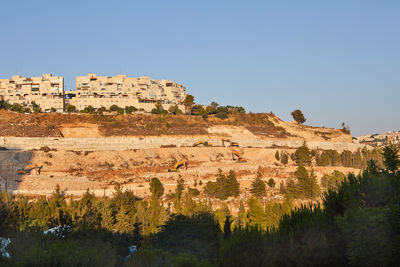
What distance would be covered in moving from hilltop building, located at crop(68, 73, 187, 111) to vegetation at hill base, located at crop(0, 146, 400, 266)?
2920 inches

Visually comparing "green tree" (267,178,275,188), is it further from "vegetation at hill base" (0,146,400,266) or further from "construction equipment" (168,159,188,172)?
"vegetation at hill base" (0,146,400,266)

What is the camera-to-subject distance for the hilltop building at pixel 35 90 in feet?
345

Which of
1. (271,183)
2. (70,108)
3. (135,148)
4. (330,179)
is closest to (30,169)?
(135,148)

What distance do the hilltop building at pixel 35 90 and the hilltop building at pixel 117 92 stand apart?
14.1ft

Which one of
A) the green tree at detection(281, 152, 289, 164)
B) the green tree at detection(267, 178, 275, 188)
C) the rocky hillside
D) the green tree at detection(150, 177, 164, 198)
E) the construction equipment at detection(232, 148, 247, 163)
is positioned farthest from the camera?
the rocky hillside

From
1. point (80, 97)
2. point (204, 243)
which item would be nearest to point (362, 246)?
point (204, 243)

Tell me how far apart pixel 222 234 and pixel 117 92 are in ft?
283

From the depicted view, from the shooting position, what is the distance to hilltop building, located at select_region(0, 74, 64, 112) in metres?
105

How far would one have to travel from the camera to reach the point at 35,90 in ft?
353

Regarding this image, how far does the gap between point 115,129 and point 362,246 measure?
65817 millimetres

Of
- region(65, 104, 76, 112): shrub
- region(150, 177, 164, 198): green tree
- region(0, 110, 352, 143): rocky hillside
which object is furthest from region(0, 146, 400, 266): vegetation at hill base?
region(65, 104, 76, 112): shrub

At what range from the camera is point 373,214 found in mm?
19328

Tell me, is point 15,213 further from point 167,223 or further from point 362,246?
point 362,246

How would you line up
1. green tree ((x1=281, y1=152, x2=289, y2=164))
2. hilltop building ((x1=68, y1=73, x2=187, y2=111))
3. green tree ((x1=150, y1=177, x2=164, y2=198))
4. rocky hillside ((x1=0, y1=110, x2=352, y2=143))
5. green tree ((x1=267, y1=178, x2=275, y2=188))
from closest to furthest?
1. green tree ((x1=150, y1=177, x2=164, y2=198))
2. green tree ((x1=267, y1=178, x2=275, y2=188))
3. green tree ((x1=281, y1=152, x2=289, y2=164))
4. rocky hillside ((x1=0, y1=110, x2=352, y2=143))
5. hilltop building ((x1=68, y1=73, x2=187, y2=111))
